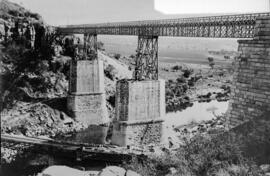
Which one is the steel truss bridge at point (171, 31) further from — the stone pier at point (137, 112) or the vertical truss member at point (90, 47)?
the vertical truss member at point (90, 47)

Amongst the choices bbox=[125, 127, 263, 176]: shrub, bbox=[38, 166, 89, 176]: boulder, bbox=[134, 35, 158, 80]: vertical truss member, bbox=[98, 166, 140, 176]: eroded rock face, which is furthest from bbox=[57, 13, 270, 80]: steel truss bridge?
bbox=[38, 166, 89, 176]: boulder

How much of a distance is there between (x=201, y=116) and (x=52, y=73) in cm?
1776

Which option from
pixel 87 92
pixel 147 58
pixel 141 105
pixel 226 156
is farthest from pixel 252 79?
pixel 87 92

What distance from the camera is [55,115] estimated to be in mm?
34031

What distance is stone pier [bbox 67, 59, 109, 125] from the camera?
112 feet

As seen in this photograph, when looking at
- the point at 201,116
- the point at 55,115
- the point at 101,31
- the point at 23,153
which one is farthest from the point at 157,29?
the point at 201,116

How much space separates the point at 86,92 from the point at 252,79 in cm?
2264

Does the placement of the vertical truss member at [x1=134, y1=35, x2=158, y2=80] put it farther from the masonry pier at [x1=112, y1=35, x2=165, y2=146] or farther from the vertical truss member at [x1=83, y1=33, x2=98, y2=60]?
the vertical truss member at [x1=83, y1=33, x2=98, y2=60]

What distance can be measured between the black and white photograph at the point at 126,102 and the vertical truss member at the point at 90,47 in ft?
0.50

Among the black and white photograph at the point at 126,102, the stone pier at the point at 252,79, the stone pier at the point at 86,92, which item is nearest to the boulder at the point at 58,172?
the black and white photograph at the point at 126,102

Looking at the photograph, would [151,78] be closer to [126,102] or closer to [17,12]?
[126,102]

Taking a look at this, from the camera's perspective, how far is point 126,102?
79.9 feet

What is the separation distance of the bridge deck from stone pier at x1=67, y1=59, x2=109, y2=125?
4383mm

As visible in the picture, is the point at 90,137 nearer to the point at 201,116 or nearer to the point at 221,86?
the point at 201,116
